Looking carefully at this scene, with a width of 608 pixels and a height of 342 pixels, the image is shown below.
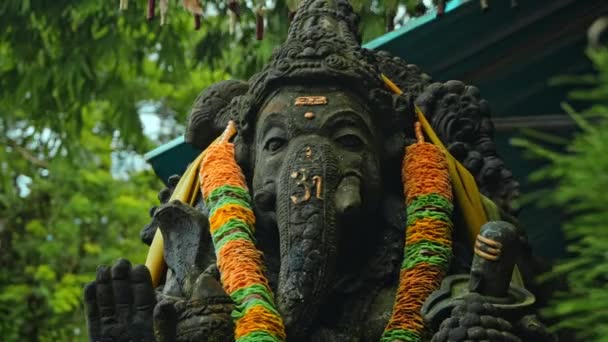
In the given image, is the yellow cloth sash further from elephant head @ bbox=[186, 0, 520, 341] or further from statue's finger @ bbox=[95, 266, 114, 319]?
statue's finger @ bbox=[95, 266, 114, 319]

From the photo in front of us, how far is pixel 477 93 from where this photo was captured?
9969 mm

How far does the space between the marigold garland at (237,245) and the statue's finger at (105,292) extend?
17.6 inches

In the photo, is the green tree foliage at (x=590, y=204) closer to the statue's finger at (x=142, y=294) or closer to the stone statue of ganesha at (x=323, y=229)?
the stone statue of ganesha at (x=323, y=229)

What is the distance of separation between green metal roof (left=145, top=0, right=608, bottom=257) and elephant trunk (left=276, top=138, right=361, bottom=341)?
2709mm

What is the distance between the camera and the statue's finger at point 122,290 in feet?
27.2

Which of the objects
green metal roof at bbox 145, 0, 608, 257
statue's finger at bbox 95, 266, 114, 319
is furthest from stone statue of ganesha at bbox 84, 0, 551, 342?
green metal roof at bbox 145, 0, 608, 257

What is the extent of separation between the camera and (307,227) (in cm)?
850

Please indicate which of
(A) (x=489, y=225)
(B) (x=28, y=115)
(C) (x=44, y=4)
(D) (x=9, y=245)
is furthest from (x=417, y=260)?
(D) (x=9, y=245)

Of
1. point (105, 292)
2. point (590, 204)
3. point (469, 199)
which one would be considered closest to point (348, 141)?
point (469, 199)

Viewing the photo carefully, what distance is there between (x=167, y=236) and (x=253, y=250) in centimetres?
44

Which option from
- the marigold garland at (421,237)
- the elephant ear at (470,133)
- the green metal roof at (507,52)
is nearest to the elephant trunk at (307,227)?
the marigold garland at (421,237)

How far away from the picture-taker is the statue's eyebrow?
8.88 metres

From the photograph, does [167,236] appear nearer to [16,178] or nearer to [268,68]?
[268,68]

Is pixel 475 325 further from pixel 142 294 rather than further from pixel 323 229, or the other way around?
pixel 142 294
